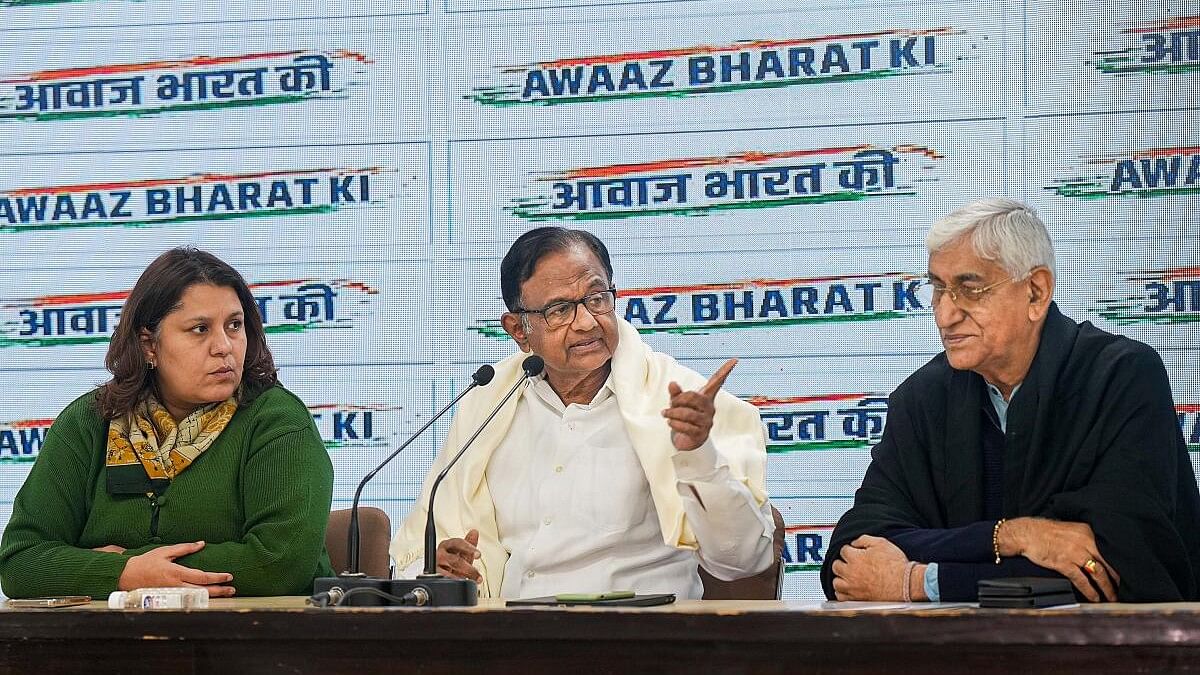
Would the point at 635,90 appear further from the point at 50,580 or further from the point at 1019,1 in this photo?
the point at 50,580

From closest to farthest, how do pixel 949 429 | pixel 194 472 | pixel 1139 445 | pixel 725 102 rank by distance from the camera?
pixel 1139 445
pixel 949 429
pixel 194 472
pixel 725 102

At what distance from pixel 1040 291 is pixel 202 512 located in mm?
1990

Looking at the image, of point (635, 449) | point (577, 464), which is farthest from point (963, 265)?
point (577, 464)

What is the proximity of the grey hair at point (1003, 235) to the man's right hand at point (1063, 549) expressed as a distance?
1.87 feet

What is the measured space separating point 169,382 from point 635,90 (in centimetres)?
174

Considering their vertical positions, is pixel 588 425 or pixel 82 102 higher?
pixel 82 102

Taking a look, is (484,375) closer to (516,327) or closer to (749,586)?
(516,327)

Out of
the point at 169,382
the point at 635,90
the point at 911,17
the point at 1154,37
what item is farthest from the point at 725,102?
the point at 169,382

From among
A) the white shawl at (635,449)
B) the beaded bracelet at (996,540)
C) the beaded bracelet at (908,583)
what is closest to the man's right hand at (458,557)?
the white shawl at (635,449)

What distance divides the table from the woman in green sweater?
0.58 metres

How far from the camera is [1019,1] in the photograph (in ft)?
13.7

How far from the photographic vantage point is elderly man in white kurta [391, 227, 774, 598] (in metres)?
3.28

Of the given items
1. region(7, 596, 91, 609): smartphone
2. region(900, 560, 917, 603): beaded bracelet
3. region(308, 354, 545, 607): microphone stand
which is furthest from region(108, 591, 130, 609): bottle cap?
region(900, 560, 917, 603): beaded bracelet

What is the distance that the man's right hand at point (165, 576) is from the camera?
307cm
